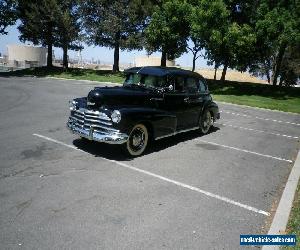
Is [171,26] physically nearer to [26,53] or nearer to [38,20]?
[38,20]

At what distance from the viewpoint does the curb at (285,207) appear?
16.3ft

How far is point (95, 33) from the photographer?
38.6m

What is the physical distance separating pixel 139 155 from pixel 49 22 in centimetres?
3505

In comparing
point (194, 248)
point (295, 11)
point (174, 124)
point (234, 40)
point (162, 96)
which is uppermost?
point (295, 11)

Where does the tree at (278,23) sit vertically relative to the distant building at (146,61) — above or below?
above

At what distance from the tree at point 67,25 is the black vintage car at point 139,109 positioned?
3049cm

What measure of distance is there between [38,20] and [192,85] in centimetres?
3245

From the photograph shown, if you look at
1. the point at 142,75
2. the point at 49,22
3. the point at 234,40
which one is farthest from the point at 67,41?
the point at 142,75

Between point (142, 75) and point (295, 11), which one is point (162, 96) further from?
point (295, 11)

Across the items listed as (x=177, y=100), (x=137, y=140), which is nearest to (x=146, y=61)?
(x=177, y=100)

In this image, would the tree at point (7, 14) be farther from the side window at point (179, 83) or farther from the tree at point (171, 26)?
the side window at point (179, 83)

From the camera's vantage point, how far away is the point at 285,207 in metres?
5.73

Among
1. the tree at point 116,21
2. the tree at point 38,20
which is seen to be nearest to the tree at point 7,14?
the tree at point 38,20

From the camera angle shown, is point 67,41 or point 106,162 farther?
point 67,41
